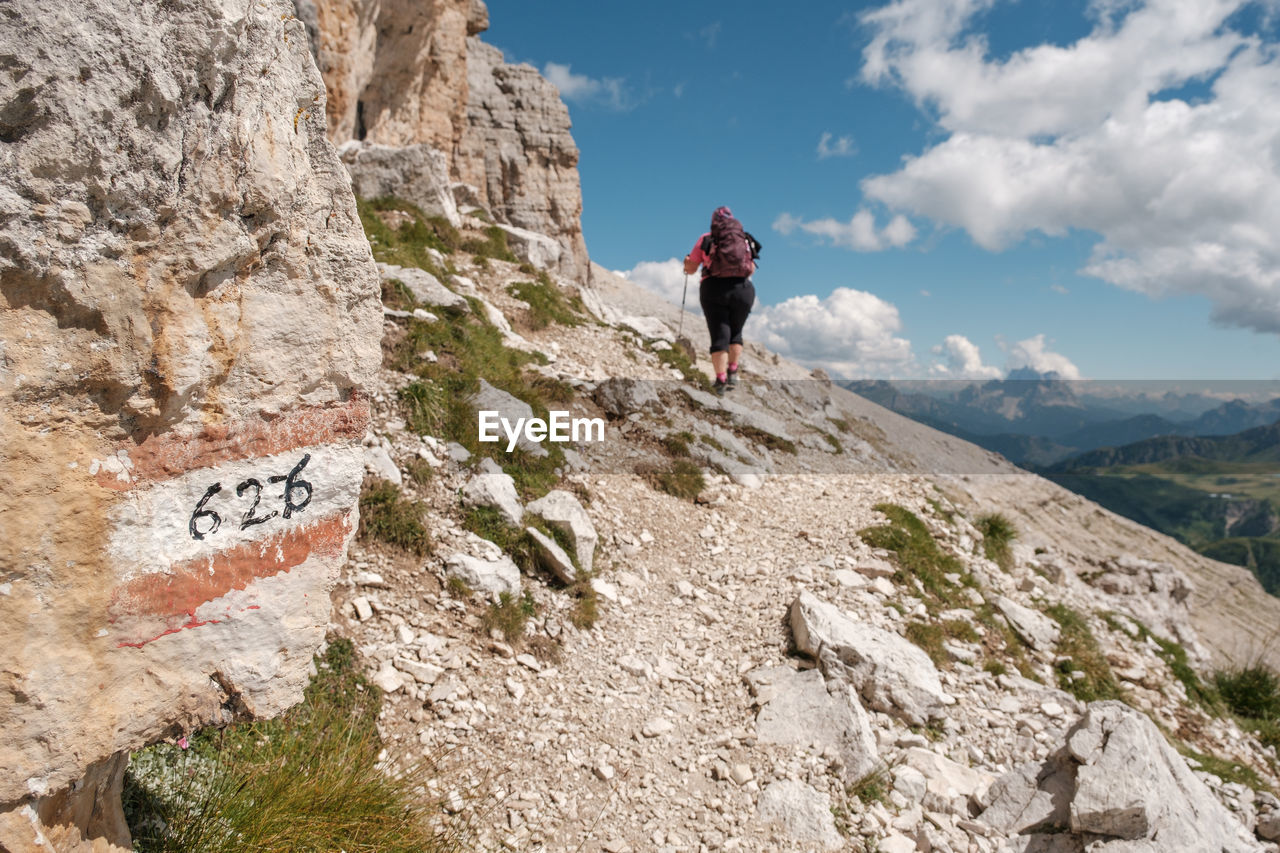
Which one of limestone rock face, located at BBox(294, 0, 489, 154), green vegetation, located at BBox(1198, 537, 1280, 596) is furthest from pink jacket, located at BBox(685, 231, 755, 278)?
green vegetation, located at BBox(1198, 537, 1280, 596)

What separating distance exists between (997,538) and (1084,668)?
3.49 m

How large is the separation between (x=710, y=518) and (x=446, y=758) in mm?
5244

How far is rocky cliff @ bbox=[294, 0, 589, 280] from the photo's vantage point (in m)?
17.2

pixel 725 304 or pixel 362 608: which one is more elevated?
pixel 725 304

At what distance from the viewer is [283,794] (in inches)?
137

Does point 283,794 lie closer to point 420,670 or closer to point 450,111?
point 420,670

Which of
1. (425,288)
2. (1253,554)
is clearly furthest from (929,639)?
(1253,554)

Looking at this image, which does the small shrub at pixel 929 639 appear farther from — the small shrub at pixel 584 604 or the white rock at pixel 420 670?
the white rock at pixel 420 670

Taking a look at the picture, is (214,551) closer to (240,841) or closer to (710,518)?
(240,841)

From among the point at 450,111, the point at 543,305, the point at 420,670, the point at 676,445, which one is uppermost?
the point at 450,111

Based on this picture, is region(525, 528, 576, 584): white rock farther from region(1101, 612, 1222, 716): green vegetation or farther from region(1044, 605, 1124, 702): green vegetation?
region(1101, 612, 1222, 716): green vegetation

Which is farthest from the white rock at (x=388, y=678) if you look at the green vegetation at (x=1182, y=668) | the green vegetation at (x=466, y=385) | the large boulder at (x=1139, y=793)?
the green vegetation at (x=1182, y=668)

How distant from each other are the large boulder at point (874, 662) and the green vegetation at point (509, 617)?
285 centimetres

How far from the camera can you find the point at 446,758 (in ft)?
15.5
